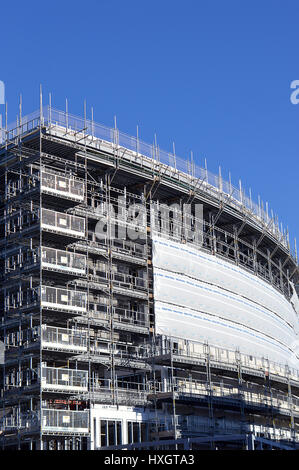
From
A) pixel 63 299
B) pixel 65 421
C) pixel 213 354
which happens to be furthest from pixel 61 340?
pixel 213 354

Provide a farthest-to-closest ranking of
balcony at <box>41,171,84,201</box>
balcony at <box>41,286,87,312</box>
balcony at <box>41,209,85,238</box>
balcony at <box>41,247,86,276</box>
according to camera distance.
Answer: balcony at <box>41,171,84,201</box> < balcony at <box>41,209,85,238</box> < balcony at <box>41,247,86,276</box> < balcony at <box>41,286,87,312</box>

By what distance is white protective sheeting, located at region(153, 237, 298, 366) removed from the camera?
6212cm

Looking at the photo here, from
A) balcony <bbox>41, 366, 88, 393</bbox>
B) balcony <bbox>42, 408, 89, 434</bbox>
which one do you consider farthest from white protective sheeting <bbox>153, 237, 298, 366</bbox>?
balcony <bbox>42, 408, 89, 434</bbox>

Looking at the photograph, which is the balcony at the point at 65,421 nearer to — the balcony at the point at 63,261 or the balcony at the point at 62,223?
the balcony at the point at 63,261

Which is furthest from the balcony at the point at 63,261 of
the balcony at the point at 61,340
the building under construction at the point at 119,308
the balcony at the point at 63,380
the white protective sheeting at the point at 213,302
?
the white protective sheeting at the point at 213,302

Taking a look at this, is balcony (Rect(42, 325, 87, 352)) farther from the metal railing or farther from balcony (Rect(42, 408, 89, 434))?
the metal railing

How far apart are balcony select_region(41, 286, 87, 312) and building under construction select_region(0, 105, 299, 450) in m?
0.09

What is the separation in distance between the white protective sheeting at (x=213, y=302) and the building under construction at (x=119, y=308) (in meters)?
0.14

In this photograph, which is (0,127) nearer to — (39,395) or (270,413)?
(39,395)

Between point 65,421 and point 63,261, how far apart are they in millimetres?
10621

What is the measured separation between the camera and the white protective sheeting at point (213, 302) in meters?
→ 62.1

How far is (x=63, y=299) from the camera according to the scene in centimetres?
5325
